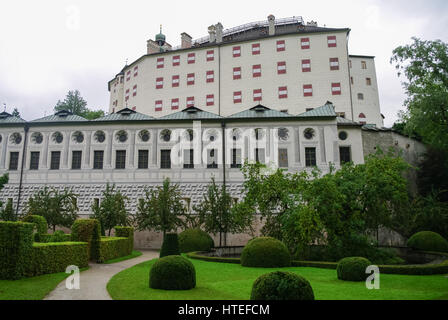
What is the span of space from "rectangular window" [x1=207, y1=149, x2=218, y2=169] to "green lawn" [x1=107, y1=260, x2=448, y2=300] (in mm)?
14943

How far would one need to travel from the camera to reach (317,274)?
555 inches

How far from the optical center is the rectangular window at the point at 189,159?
29.1 meters

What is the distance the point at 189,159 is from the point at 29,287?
64.1 ft

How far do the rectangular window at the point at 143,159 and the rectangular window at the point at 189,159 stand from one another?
131 inches

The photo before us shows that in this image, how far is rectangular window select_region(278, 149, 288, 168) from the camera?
28.7m

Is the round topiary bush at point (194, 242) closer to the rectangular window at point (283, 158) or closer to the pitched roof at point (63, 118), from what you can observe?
the rectangular window at point (283, 158)

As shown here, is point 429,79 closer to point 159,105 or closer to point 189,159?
point 189,159

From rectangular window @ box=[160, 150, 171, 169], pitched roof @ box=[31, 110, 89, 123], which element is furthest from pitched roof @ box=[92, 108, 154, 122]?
rectangular window @ box=[160, 150, 171, 169]

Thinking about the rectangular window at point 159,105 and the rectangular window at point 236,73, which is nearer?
the rectangular window at point 236,73

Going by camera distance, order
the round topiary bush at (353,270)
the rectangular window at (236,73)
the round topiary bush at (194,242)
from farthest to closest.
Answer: the rectangular window at (236,73) → the round topiary bush at (194,242) → the round topiary bush at (353,270)

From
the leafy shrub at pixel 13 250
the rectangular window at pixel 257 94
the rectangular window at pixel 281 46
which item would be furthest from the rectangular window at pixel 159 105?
the leafy shrub at pixel 13 250

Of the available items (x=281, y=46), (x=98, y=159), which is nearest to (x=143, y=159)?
(x=98, y=159)

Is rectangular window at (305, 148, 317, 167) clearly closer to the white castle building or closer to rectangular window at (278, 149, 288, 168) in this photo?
the white castle building

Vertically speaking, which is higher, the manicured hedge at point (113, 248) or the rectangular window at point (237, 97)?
the rectangular window at point (237, 97)
